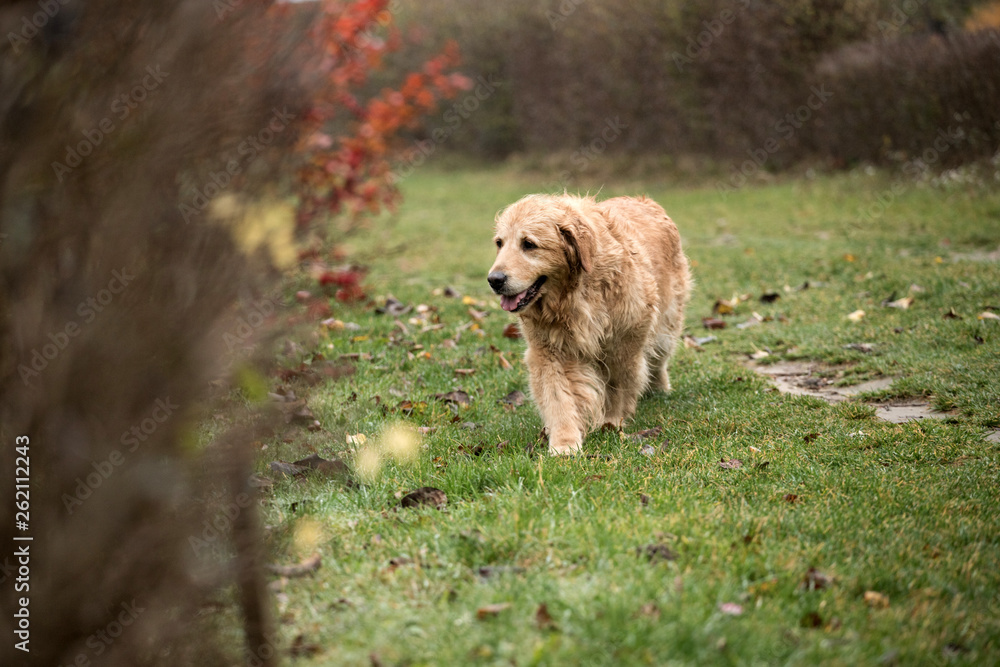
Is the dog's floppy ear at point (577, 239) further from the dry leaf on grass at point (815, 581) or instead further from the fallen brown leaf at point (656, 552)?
the dry leaf on grass at point (815, 581)

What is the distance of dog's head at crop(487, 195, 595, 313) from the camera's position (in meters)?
4.56

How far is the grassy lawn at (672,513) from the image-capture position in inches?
98.2

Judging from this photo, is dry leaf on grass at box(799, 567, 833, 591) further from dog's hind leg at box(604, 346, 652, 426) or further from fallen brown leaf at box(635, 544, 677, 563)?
dog's hind leg at box(604, 346, 652, 426)

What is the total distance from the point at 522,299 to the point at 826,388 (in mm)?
2268

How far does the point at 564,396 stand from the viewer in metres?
4.55

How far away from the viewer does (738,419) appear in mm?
4742

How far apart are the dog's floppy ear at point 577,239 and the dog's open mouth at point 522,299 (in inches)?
8.2

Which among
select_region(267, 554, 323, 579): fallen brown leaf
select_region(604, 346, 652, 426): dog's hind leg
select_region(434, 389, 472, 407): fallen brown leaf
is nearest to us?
select_region(267, 554, 323, 579): fallen brown leaf

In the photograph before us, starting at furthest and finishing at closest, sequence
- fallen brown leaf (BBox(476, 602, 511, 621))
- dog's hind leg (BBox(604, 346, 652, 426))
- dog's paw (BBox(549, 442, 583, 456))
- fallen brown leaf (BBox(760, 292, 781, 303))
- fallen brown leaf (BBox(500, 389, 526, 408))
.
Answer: fallen brown leaf (BBox(760, 292, 781, 303)), fallen brown leaf (BBox(500, 389, 526, 408)), dog's hind leg (BBox(604, 346, 652, 426)), dog's paw (BBox(549, 442, 583, 456)), fallen brown leaf (BBox(476, 602, 511, 621))

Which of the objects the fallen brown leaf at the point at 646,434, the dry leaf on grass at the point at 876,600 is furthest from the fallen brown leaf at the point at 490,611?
the fallen brown leaf at the point at 646,434

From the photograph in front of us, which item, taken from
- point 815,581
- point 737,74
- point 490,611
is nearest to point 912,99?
point 737,74

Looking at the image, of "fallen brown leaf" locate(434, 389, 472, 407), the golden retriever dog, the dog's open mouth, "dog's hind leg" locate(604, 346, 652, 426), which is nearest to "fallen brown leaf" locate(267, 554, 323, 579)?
the golden retriever dog

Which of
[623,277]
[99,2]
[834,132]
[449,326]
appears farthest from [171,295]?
[834,132]

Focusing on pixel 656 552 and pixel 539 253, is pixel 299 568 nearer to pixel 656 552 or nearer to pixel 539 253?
pixel 656 552
